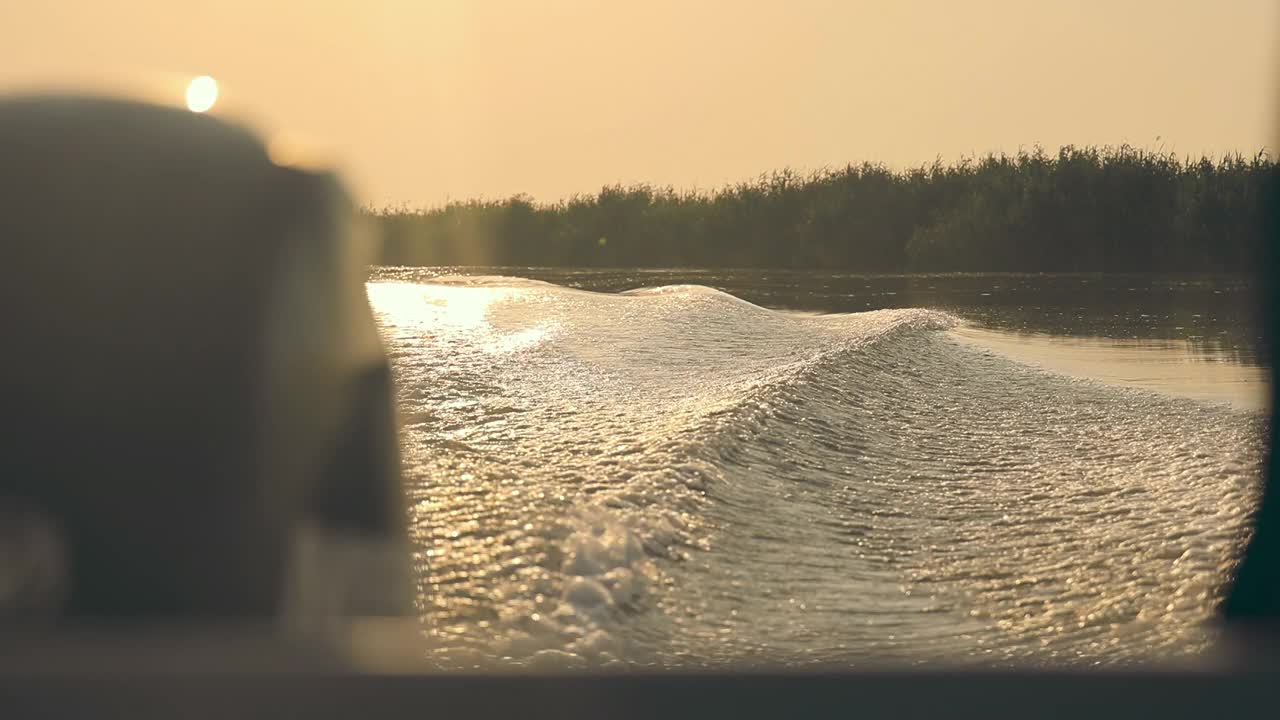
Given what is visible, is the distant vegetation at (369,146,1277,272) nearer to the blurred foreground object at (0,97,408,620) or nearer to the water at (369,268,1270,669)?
the water at (369,268,1270,669)

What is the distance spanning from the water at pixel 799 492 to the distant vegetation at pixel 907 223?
9.60 m

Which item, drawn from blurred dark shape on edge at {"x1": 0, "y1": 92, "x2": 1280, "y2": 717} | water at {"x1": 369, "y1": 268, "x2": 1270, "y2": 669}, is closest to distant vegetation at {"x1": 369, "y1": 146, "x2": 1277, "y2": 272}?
water at {"x1": 369, "y1": 268, "x2": 1270, "y2": 669}

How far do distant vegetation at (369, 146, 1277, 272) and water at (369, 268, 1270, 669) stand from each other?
31.5 ft

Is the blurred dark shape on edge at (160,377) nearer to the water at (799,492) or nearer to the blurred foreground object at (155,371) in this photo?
the blurred foreground object at (155,371)

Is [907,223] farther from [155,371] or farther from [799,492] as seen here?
[155,371]

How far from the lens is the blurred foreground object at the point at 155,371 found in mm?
1174

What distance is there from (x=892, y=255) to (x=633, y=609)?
17551 mm

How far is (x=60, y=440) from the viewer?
3.88 ft

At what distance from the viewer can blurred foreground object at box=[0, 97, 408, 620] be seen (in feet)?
3.85

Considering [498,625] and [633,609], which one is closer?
[498,625]

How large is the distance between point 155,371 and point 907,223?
18547 mm

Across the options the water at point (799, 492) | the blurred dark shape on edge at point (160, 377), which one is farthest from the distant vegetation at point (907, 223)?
the blurred dark shape on edge at point (160, 377)

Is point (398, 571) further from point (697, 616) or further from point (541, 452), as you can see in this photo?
point (541, 452)

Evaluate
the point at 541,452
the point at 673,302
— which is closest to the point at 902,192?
the point at 673,302
